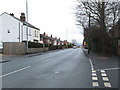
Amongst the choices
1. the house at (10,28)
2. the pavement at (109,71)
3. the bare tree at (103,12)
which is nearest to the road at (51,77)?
the pavement at (109,71)

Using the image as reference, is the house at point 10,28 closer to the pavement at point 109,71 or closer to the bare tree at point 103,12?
the bare tree at point 103,12

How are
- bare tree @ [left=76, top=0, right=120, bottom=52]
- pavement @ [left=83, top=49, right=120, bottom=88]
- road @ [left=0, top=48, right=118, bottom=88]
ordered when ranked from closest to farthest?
road @ [left=0, top=48, right=118, bottom=88], pavement @ [left=83, top=49, right=120, bottom=88], bare tree @ [left=76, top=0, right=120, bottom=52]

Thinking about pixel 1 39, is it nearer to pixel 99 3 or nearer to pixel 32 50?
pixel 32 50

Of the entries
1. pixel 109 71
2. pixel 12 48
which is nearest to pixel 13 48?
pixel 12 48

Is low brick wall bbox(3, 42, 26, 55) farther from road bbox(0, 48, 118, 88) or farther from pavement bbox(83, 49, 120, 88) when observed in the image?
road bbox(0, 48, 118, 88)

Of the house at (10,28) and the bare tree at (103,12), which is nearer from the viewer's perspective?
the bare tree at (103,12)

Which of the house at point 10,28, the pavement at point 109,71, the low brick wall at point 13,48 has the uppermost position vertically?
the house at point 10,28

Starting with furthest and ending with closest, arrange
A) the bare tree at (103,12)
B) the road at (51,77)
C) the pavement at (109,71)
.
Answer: the bare tree at (103,12), the pavement at (109,71), the road at (51,77)

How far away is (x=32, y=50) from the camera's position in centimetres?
3800

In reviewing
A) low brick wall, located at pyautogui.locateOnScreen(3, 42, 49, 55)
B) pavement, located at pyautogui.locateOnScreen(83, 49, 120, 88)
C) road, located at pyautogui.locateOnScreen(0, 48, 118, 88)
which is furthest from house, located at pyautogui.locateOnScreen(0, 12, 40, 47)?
road, located at pyautogui.locateOnScreen(0, 48, 118, 88)

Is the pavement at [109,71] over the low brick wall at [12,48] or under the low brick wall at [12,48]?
under

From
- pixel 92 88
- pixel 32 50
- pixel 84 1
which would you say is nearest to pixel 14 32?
pixel 32 50

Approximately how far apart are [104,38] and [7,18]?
2631 cm

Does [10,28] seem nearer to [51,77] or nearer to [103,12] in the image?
[103,12]
